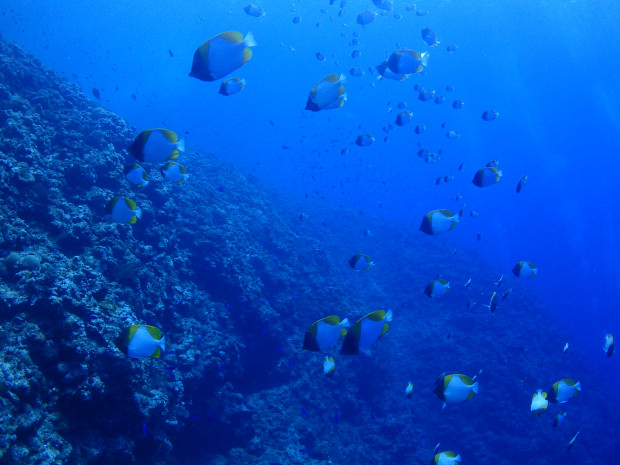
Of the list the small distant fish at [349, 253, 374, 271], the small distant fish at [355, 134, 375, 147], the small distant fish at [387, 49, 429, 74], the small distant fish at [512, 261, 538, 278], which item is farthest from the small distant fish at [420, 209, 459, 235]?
the small distant fish at [355, 134, 375, 147]

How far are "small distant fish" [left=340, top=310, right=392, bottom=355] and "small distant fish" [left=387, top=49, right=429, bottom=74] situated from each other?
465 centimetres

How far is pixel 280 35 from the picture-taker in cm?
12462

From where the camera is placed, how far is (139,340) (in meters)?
3.77

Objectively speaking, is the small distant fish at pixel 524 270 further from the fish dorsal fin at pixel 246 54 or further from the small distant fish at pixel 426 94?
the fish dorsal fin at pixel 246 54

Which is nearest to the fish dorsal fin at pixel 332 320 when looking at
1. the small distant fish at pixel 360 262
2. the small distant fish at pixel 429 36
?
the small distant fish at pixel 360 262

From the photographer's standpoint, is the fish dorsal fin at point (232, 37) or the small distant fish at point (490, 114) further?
the small distant fish at point (490, 114)

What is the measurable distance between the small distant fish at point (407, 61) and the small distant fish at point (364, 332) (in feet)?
15.2

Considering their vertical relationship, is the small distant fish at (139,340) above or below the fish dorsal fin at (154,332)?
below

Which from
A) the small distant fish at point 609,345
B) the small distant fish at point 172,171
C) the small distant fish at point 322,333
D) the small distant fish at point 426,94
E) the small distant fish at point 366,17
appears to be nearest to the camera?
the small distant fish at point 322,333

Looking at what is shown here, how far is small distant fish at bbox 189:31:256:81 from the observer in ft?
Result: 10.3

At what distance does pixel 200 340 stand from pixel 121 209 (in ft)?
15.5

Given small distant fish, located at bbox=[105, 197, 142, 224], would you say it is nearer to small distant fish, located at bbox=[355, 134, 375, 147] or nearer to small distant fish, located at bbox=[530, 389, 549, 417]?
small distant fish, located at bbox=[355, 134, 375, 147]

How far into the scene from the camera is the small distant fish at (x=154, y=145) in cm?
372

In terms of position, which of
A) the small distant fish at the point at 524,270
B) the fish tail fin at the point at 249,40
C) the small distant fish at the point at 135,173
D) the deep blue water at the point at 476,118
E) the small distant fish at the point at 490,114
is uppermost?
the deep blue water at the point at 476,118
